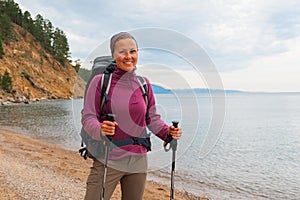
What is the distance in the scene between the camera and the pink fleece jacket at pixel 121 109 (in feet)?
8.98

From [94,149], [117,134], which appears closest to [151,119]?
[117,134]

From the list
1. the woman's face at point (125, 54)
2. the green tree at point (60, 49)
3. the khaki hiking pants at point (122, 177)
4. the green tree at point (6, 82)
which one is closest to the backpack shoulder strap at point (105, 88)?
the woman's face at point (125, 54)

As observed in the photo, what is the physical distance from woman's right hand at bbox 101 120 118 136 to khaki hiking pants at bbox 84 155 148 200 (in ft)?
1.34

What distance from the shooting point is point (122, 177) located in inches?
119

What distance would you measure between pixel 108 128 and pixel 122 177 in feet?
2.31

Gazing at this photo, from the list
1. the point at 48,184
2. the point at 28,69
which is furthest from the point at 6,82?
the point at 48,184

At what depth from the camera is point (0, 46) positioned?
68812 mm

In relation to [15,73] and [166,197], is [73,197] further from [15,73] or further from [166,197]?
[15,73]

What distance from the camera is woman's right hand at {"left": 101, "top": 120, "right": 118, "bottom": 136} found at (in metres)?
2.58

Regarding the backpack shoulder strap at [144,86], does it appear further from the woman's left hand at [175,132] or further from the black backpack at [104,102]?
the woman's left hand at [175,132]

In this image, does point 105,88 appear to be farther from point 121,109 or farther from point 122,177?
point 122,177

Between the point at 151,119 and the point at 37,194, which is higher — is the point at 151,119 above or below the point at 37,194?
above

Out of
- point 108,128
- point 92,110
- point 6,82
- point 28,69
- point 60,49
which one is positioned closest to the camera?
point 108,128

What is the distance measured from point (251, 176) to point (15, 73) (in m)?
69.3
